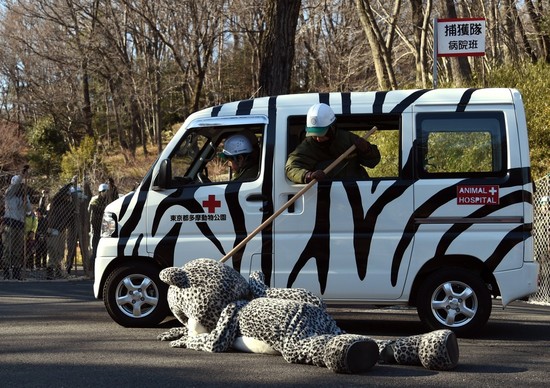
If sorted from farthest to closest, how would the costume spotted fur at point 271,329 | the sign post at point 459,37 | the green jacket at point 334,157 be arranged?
the sign post at point 459,37, the green jacket at point 334,157, the costume spotted fur at point 271,329

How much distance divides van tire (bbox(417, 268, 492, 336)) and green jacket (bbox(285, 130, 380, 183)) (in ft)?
4.08

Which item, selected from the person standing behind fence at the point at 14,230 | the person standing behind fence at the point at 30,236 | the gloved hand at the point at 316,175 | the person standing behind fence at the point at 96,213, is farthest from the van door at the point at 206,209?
the person standing behind fence at the point at 30,236

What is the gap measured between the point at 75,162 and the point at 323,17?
13.5 metres

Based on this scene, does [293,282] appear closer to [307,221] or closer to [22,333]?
[307,221]

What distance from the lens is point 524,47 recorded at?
89.2 feet

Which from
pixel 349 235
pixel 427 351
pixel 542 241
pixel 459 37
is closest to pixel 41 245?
pixel 459 37

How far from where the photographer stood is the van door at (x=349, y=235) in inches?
365

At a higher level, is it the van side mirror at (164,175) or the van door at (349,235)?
the van side mirror at (164,175)

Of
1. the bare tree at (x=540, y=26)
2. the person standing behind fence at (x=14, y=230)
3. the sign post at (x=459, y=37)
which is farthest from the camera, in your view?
the bare tree at (x=540, y=26)

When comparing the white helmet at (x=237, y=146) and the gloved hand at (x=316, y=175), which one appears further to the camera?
the white helmet at (x=237, y=146)

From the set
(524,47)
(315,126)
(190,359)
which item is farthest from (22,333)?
(524,47)

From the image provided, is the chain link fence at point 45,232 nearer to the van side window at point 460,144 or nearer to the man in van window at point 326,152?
the man in van window at point 326,152

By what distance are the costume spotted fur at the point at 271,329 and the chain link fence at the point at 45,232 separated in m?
8.76

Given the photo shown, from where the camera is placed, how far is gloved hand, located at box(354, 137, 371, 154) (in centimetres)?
932
